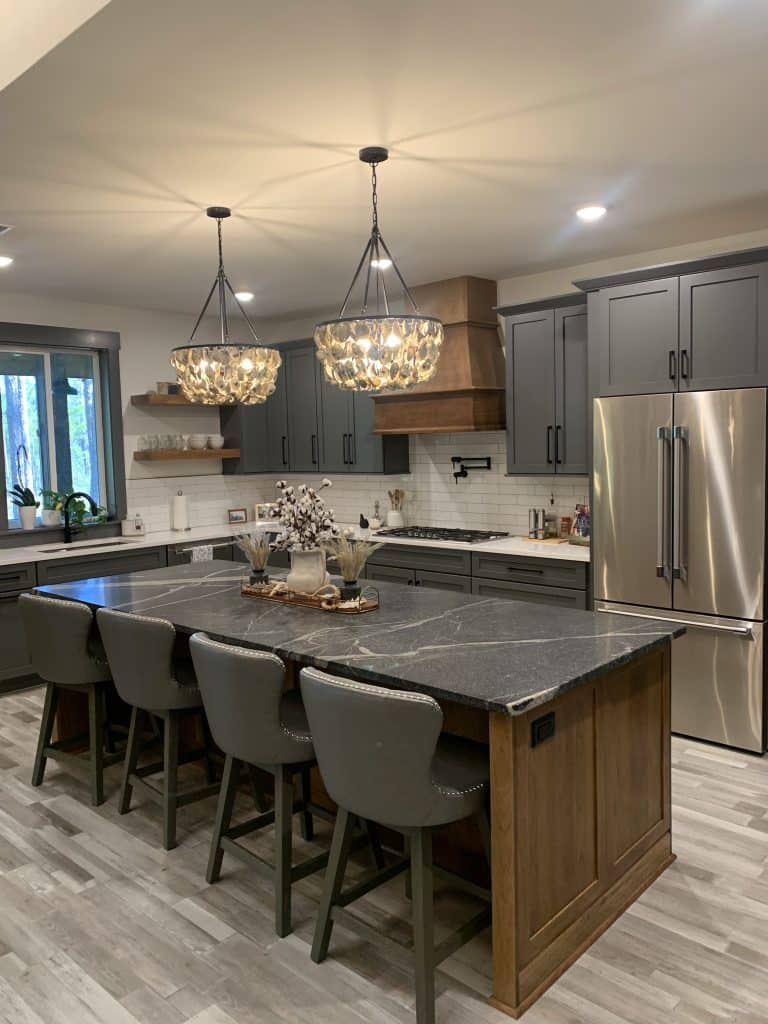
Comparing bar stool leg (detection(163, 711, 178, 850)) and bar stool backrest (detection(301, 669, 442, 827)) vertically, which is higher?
bar stool backrest (detection(301, 669, 442, 827))

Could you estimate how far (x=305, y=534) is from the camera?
3547mm

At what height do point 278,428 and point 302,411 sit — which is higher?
point 302,411

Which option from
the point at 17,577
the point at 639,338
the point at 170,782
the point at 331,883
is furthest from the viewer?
the point at 17,577

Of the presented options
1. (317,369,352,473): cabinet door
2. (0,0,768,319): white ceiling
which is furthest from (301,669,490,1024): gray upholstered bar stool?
(317,369,352,473): cabinet door

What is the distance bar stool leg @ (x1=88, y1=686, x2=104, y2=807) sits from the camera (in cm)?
369

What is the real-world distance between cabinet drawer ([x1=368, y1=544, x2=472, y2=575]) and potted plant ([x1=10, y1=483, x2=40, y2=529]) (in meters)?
2.51

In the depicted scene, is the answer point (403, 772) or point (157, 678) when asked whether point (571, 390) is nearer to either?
point (157, 678)

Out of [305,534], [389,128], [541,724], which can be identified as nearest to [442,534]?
[305,534]

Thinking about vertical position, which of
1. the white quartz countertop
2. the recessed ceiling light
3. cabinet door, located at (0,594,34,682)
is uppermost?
the recessed ceiling light

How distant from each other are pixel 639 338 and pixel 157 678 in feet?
9.80

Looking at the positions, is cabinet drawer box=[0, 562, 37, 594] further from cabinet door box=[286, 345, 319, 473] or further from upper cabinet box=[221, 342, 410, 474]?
cabinet door box=[286, 345, 319, 473]

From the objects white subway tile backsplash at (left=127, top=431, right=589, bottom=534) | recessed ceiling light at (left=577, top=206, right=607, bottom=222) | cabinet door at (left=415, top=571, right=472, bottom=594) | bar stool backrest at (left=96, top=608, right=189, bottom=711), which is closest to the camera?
bar stool backrest at (left=96, top=608, right=189, bottom=711)

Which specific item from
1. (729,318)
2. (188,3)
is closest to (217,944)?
(188,3)

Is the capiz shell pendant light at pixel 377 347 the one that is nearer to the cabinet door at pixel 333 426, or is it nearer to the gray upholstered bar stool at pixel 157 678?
the gray upholstered bar stool at pixel 157 678
